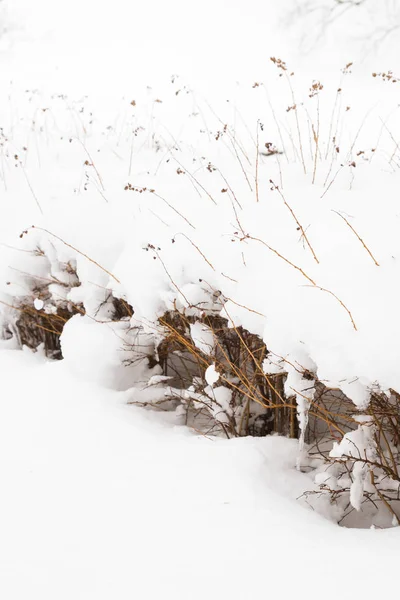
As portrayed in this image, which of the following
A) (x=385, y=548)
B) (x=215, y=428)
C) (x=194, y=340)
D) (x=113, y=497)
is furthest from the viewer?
(x=215, y=428)

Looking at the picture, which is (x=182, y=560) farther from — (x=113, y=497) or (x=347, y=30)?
(x=347, y=30)

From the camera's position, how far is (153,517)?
186 cm

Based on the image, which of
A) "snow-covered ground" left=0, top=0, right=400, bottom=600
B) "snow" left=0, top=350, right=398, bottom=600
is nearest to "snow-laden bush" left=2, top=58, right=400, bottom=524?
"snow-covered ground" left=0, top=0, right=400, bottom=600

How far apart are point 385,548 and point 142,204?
2.18m

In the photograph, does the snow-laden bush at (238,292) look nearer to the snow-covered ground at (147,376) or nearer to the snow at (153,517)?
the snow-covered ground at (147,376)

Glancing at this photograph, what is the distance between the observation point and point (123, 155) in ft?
15.1

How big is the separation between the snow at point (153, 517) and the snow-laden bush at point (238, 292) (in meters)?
0.23

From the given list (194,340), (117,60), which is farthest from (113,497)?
(117,60)

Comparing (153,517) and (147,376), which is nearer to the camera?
(153,517)

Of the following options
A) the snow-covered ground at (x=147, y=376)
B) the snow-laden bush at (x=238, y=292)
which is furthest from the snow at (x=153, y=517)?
the snow-laden bush at (x=238, y=292)

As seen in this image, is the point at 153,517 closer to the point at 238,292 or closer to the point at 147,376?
the point at 238,292

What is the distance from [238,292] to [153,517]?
946 mm

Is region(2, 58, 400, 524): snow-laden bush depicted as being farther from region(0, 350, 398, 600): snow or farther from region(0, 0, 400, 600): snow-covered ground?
region(0, 350, 398, 600): snow

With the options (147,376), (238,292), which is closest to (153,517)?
(238,292)
